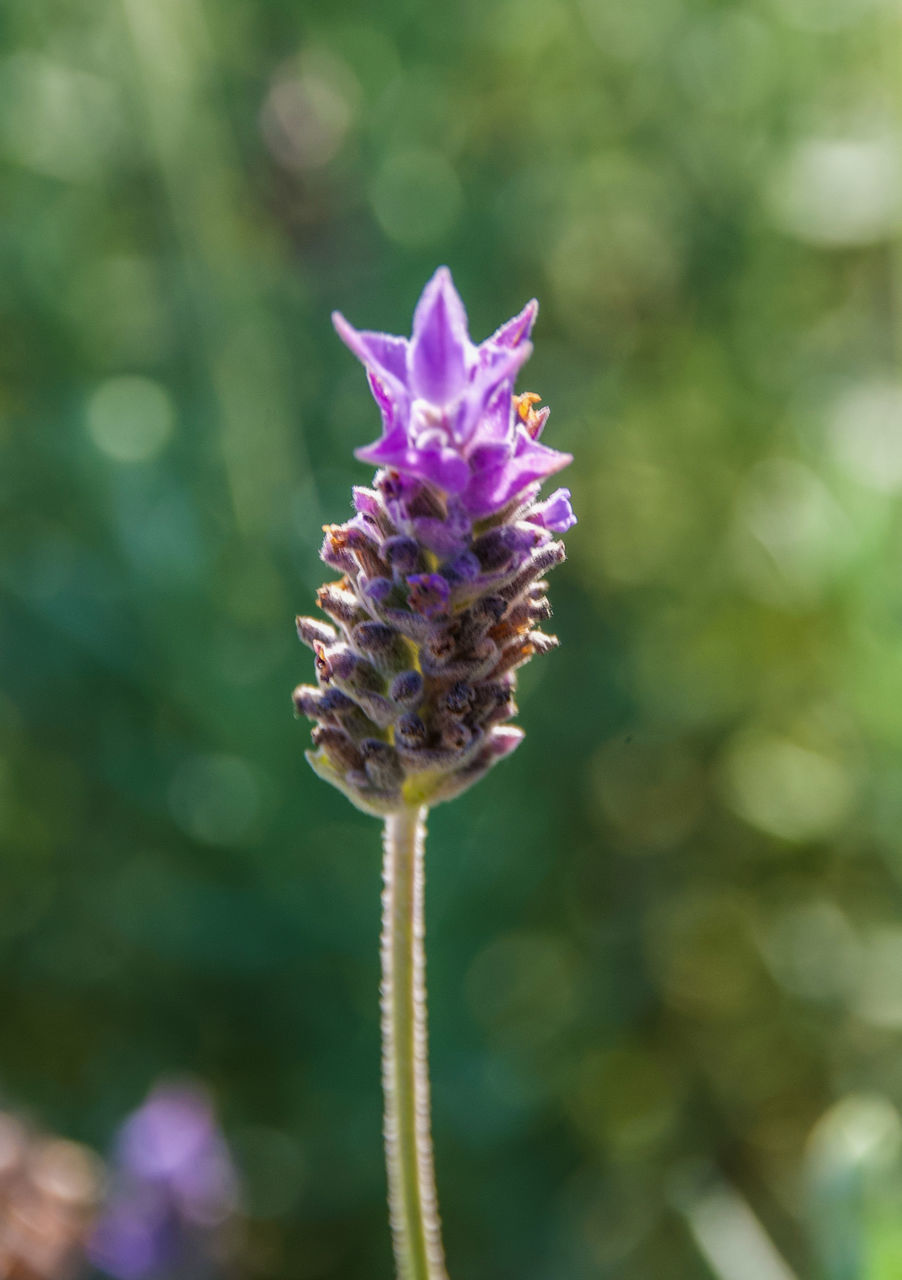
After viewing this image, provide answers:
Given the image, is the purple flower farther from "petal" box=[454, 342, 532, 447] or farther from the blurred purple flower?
the blurred purple flower

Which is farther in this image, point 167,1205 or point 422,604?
point 167,1205

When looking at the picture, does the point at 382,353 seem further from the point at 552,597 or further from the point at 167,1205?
the point at 552,597

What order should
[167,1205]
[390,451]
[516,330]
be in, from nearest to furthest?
[390,451] < [516,330] < [167,1205]

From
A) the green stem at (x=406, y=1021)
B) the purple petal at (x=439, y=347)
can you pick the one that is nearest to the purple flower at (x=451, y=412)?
the purple petal at (x=439, y=347)

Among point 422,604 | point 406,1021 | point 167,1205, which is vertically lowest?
point 167,1205

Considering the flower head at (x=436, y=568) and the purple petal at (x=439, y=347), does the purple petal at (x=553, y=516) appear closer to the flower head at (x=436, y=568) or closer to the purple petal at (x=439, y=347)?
the flower head at (x=436, y=568)

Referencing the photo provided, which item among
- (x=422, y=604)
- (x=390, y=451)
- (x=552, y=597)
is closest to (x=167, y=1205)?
(x=422, y=604)

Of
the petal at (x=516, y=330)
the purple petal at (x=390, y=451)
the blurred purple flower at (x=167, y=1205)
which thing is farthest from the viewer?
the blurred purple flower at (x=167, y=1205)
